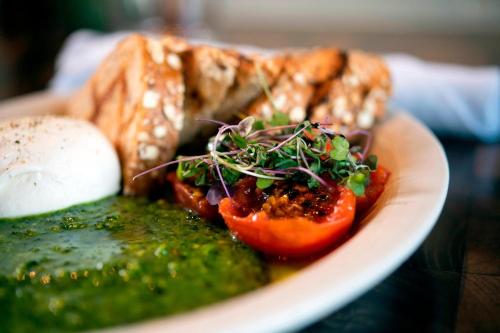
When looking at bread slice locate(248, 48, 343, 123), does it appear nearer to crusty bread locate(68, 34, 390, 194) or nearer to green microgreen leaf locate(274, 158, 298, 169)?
crusty bread locate(68, 34, 390, 194)

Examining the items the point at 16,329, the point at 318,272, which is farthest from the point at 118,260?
the point at 318,272

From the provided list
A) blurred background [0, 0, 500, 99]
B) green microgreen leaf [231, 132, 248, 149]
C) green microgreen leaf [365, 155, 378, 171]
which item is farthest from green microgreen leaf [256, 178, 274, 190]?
blurred background [0, 0, 500, 99]

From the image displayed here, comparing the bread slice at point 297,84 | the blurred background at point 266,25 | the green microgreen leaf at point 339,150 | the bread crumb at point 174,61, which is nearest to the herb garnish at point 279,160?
the green microgreen leaf at point 339,150

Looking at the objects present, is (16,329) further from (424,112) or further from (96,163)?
(424,112)

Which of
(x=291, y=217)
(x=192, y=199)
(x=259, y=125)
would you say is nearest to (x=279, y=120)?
(x=259, y=125)

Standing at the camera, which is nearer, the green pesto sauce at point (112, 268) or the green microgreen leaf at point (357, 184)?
the green pesto sauce at point (112, 268)

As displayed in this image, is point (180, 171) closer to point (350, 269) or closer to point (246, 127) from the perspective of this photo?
point (246, 127)

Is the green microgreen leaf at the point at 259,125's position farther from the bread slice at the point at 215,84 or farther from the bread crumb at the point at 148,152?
the bread crumb at the point at 148,152
